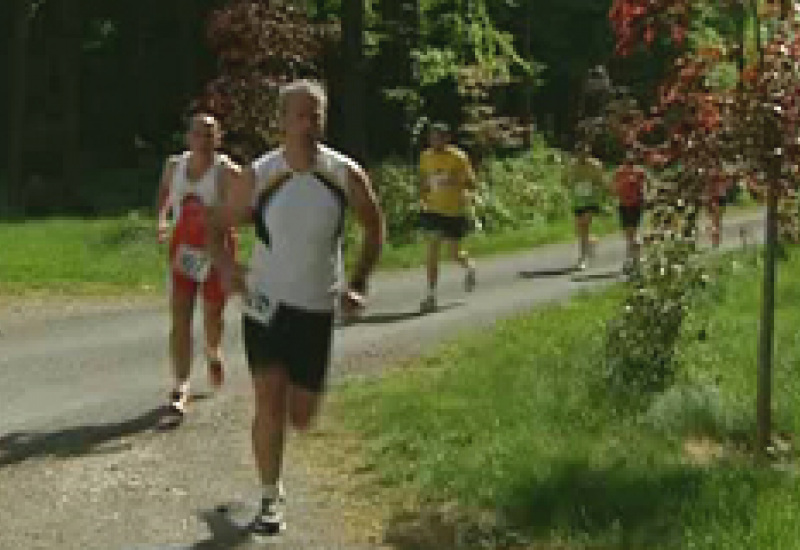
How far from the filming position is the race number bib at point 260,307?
714 centimetres

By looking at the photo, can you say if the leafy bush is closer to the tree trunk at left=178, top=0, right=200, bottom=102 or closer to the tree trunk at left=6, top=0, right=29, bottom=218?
the tree trunk at left=6, top=0, right=29, bottom=218

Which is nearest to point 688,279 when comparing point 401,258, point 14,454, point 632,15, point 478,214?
point 632,15

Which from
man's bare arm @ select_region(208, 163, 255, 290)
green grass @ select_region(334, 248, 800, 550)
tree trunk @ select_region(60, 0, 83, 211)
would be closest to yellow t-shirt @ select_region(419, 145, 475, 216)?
green grass @ select_region(334, 248, 800, 550)

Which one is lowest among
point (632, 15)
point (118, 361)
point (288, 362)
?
point (118, 361)

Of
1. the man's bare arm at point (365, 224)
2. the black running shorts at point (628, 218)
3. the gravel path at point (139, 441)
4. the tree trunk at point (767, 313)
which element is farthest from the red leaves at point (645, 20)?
the black running shorts at point (628, 218)

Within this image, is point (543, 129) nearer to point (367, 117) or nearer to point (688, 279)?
point (367, 117)

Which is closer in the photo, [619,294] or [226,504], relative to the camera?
[226,504]

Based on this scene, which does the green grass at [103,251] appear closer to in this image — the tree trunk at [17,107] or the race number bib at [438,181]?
the race number bib at [438,181]

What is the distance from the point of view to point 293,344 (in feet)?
23.5

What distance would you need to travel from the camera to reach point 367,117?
3716 centimetres

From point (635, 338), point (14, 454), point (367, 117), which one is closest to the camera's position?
point (14, 454)

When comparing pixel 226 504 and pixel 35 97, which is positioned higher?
pixel 35 97

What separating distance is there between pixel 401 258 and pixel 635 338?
11.2 m

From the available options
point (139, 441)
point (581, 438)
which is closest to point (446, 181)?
point (139, 441)
